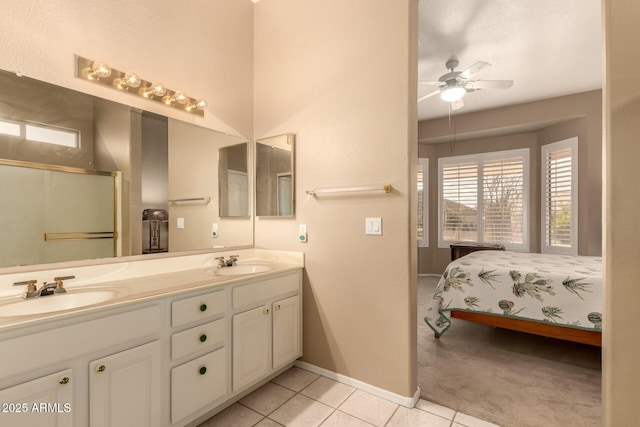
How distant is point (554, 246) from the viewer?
467 centimetres

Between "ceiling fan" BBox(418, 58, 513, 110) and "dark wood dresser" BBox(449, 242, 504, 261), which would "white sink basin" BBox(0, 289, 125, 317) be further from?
"dark wood dresser" BBox(449, 242, 504, 261)

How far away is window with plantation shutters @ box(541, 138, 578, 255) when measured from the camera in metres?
4.39

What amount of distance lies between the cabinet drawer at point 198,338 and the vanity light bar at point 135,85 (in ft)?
Answer: 4.86

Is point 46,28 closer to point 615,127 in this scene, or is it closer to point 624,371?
point 615,127

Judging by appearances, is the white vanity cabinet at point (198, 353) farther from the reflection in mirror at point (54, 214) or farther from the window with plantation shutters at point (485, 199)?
the window with plantation shutters at point (485, 199)

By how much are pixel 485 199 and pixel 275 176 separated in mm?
4344

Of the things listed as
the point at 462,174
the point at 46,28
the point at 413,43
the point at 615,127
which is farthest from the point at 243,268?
the point at 462,174

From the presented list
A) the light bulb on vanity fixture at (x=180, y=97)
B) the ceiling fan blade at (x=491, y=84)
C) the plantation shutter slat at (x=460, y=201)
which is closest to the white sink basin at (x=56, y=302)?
the light bulb on vanity fixture at (x=180, y=97)

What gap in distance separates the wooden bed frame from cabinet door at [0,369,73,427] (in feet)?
9.37

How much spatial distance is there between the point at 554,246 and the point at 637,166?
4375 millimetres

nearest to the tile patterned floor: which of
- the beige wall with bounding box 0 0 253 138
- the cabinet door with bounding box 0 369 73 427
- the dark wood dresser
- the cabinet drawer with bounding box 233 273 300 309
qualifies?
the cabinet drawer with bounding box 233 273 300 309

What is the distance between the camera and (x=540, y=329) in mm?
2619

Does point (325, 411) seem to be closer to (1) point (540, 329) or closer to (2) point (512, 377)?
(2) point (512, 377)

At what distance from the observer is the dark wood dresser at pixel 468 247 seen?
5.12 metres
